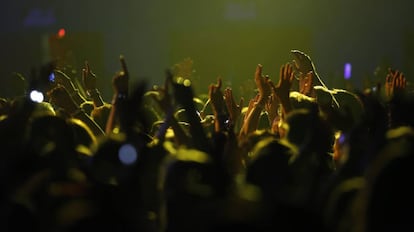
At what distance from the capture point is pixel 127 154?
3.03m

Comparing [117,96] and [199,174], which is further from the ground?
[117,96]

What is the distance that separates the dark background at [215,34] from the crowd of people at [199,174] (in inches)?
487

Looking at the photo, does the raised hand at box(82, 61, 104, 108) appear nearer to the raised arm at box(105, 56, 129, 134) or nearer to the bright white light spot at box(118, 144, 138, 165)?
the raised arm at box(105, 56, 129, 134)

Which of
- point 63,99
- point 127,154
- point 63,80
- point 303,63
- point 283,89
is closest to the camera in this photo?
point 127,154

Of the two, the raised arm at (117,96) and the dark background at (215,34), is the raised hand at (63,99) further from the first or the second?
the dark background at (215,34)

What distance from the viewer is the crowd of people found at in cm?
266

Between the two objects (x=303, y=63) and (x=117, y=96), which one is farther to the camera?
(x=303, y=63)

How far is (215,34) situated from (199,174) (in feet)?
46.9

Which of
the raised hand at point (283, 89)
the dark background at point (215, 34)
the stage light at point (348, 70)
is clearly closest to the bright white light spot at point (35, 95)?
the raised hand at point (283, 89)

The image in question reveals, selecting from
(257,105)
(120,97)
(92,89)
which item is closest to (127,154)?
(120,97)

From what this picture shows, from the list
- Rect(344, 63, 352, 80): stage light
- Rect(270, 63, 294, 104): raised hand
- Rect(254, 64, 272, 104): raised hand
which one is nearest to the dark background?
Rect(344, 63, 352, 80): stage light

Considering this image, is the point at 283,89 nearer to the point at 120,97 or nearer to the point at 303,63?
the point at 120,97

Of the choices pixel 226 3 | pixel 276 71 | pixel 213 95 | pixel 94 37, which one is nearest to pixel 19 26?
pixel 94 37

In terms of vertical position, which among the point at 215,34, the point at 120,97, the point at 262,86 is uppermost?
the point at 215,34
